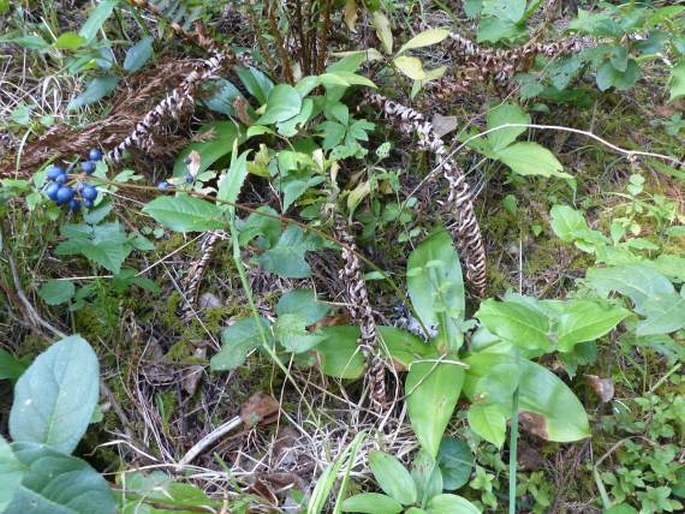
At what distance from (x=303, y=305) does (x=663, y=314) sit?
85cm

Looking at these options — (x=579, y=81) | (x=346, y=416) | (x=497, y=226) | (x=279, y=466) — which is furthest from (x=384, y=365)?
(x=579, y=81)

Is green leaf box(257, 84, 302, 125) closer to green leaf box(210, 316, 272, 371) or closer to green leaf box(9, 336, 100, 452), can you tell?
green leaf box(210, 316, 272, 371)

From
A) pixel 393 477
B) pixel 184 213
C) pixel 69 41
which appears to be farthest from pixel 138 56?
pixel 393 477

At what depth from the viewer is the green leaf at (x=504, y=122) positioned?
6.47ft

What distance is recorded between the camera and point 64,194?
1.47 meters

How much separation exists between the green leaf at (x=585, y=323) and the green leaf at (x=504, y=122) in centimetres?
70

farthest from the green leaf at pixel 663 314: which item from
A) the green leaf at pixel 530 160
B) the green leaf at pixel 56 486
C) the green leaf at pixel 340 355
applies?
the green leaf at pixel 56 486

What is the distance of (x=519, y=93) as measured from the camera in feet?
6.93

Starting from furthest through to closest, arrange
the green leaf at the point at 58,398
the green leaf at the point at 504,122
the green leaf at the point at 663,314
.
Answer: the green leaf at the point at 504,122 < the green leaf at the point at 663,314 < the green leaf at the point at 58,398

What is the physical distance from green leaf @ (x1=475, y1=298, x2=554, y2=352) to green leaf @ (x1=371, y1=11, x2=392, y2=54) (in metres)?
1.11

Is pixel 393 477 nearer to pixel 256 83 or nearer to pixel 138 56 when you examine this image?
pixel 256 83

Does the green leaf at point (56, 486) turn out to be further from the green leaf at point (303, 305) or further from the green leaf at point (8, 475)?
the green leaf at point (303, 305)

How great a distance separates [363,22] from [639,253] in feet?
4.15

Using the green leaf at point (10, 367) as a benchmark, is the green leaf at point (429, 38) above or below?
above
